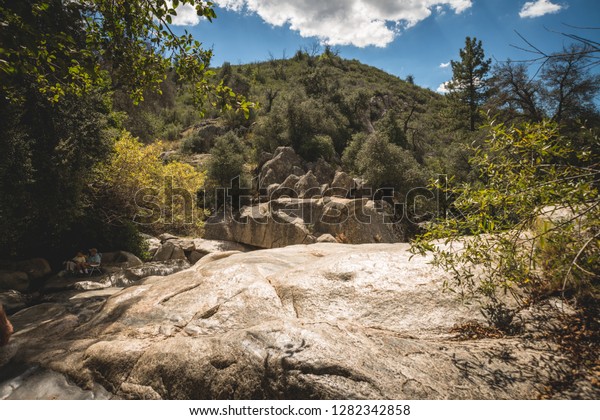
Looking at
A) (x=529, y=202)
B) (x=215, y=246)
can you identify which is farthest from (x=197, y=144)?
(x=529, y=202)

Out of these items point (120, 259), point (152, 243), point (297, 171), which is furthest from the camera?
point (297, 171)

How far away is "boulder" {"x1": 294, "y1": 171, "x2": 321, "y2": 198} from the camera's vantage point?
921 inches

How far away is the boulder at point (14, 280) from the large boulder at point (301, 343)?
732cm

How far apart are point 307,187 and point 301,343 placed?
68.2 feet

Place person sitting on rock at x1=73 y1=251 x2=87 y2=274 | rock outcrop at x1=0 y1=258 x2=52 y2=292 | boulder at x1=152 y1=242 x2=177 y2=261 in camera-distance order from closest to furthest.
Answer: rock outcrop at x1=0 y1=258 x2=52 y2=292 < person sitting on rock at x1=73 y1=251 x2=87 y2=274 < boulder at x1=152 y1=242 x2=177 y2=261

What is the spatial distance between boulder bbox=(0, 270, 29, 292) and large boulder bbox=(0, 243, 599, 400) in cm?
732

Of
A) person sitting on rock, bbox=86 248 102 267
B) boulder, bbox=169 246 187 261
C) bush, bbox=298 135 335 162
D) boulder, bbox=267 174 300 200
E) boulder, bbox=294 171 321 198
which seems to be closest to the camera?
person sitting on rock, bbox=86 248 102 267

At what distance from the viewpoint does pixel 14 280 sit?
10828mm

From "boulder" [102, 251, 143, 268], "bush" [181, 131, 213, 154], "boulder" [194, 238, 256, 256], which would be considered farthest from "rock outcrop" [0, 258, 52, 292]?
"bush" [181, 131, 213, 154]

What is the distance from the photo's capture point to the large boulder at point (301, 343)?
2.86 meters

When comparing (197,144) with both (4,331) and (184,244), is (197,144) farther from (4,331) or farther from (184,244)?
(4,331)

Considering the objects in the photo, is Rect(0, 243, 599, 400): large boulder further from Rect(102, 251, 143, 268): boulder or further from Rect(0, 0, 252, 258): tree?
Rect(102, 251, 143, 268): boulder

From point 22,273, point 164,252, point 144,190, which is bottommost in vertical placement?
point 164,252

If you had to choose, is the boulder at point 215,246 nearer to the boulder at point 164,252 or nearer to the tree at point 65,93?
the boulder at point 164,252
